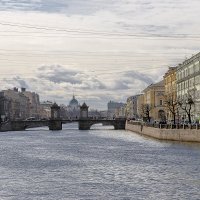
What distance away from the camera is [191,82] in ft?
373

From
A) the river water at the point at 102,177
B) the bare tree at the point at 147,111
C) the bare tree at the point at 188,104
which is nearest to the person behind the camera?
the river water at the point at 102,177

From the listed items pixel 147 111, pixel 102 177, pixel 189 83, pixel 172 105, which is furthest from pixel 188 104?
pixel 102 177

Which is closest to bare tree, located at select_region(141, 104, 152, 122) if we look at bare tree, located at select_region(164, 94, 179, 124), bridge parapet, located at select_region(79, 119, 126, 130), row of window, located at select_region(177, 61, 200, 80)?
bridge parapet, located at select_region(79, 119, 126, 130)

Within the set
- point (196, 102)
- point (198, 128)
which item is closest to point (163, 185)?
point (198, 128)

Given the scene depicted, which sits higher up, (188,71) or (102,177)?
(188,71)

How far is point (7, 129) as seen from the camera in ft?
526

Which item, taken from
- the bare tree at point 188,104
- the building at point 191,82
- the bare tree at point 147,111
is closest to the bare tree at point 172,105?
the bare tree at point 188,104

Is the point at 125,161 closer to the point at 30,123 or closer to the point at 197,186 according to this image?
the point at 197,186

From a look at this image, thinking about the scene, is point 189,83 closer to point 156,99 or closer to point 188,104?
point 188,104

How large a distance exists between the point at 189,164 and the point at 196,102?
58311mm

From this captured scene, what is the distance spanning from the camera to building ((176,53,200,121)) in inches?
4193

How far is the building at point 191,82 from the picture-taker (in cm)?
10651

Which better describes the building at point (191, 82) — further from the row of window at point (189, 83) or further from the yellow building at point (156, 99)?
the yellow building at point (156, 99)

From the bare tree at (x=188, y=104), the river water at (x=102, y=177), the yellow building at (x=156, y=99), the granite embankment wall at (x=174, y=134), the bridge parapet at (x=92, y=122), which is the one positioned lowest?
the river water at (x=102, y=177)
